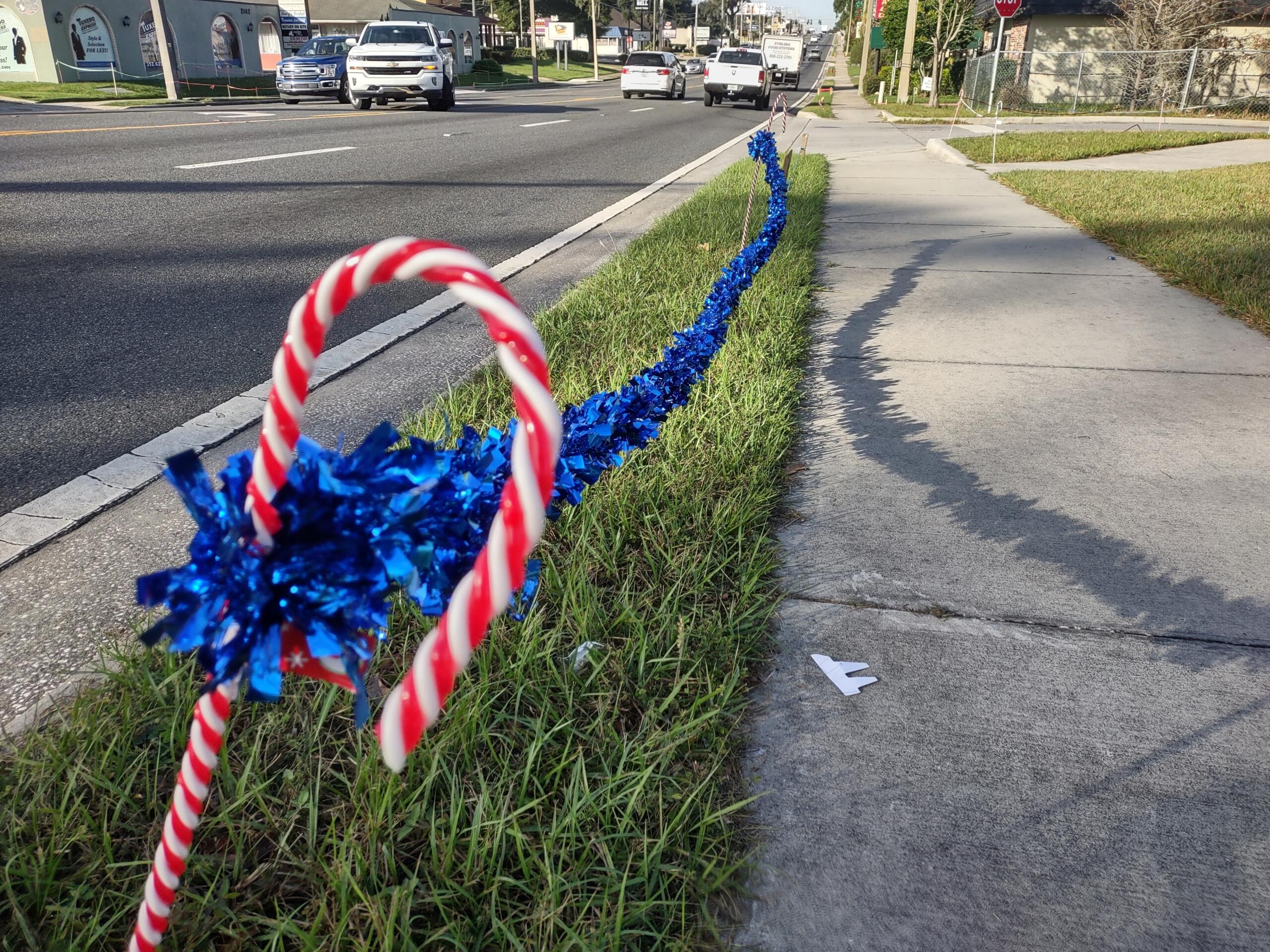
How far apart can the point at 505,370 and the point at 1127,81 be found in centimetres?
3066

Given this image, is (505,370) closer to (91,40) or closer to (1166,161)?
(1166,161)

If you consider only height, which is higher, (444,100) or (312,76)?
(312,76)

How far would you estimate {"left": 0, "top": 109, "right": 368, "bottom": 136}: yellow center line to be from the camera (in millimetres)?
12172

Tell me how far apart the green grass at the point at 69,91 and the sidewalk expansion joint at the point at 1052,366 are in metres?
22.3

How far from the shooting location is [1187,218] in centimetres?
801

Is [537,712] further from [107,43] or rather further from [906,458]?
[107,43]

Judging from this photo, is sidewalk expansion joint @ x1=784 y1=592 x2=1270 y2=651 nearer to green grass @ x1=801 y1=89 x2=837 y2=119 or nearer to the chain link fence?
the chain link fence

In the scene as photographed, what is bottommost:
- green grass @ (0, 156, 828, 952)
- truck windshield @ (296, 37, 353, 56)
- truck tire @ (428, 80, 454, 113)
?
green grass @ (0, 156, 828, 952)

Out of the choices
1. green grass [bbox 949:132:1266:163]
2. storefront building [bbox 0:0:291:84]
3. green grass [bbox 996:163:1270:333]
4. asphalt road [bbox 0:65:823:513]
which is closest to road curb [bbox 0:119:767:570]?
asphalt road [bbox 0:65:823:513]

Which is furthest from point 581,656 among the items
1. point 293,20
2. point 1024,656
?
point 293,20

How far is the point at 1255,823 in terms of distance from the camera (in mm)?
1806

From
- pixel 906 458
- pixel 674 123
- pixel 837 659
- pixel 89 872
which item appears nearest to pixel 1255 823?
pixel 837 659

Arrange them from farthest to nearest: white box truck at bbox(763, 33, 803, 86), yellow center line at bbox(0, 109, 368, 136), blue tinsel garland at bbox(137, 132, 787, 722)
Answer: white box truck at bbox(763, 33, 803, 86)
yellow center line at bbox(0, 109, 368, 136)
blue tinsel garland at bbox(137, 132, 787, 722)

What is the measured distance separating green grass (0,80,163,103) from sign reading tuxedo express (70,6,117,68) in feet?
4.15
